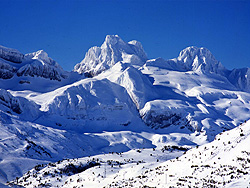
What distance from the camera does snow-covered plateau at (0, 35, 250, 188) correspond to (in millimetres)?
38781

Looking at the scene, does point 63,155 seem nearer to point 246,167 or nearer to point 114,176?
point 114,176

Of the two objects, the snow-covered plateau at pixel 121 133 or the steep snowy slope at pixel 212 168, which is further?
the snow-covered plateau at pixel 121 133

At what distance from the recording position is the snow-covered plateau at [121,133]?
3878 cm

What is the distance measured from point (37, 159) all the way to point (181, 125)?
74.2 metres

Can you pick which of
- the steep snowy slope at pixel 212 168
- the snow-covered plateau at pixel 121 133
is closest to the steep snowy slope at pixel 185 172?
the steep snowy slope at pixel 212 168

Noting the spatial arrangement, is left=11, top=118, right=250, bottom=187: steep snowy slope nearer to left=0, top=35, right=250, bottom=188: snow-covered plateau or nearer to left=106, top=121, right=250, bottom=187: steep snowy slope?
left=106, top=121, right=250, bottom=187: steep snowy slope

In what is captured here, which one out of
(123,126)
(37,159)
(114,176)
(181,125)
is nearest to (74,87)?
(123,126)

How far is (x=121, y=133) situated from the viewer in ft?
475

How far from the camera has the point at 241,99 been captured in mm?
187750

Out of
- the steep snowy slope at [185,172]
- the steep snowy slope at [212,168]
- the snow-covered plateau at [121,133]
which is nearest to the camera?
the steep snowy slope at [212,168]

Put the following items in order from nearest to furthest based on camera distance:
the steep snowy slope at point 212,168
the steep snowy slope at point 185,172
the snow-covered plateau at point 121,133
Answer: the steep snowy slope at point 212,168 < the steep snowy slope at point 185,172 < the snow-covered plateau at point 121,133

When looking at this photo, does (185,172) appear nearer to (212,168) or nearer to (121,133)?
(212,168)

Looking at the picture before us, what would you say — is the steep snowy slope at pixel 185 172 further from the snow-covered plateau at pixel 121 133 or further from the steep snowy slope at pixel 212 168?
the snow-covered plateau at pixel 121 133

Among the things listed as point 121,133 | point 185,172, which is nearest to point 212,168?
point 185,172
